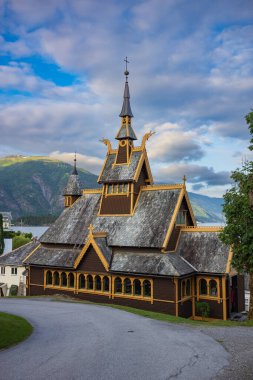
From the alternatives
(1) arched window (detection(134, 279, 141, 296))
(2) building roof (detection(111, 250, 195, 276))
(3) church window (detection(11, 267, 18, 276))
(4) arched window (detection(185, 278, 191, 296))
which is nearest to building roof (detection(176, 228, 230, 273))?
(2) building roof (detection(111, 250, 195, 276))

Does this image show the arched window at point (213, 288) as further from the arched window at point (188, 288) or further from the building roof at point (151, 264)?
the building roof at point (151, 264)

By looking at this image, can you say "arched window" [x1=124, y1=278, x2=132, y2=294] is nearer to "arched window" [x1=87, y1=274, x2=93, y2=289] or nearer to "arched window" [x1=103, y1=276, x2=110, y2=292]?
"arched window" [x1=103, y1=276, x2=110, y2=292]

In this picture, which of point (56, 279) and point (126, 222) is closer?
point (126, 222)

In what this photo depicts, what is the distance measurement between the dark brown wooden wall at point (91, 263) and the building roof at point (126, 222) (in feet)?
6.14

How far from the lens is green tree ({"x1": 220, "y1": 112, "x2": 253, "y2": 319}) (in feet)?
76.3

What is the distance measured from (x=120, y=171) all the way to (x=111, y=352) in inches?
959

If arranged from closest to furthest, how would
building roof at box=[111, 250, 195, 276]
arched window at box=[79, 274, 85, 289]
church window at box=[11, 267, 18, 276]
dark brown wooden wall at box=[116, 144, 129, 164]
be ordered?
building roof at box=[111, 250, 195, 276] < arched window at box=[79, 274, 85, 289] < dark brown wooden wall at box=[116, 144, 129, 164] < church window at box=[11, 267, 18, 276]

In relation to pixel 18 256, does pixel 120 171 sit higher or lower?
higher

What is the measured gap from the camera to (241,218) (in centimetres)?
2409

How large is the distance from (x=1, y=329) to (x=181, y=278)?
52.0ft

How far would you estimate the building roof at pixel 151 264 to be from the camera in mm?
28898

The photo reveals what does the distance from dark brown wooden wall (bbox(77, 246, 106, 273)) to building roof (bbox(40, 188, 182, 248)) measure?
187cm

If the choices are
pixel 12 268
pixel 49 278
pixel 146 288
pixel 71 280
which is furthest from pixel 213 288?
pixel 12 268

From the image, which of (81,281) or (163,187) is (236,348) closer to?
(81,281)
